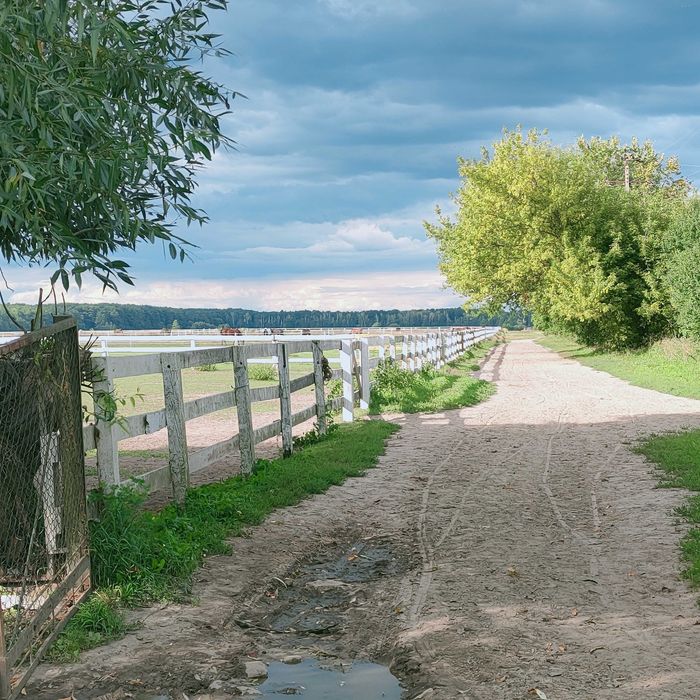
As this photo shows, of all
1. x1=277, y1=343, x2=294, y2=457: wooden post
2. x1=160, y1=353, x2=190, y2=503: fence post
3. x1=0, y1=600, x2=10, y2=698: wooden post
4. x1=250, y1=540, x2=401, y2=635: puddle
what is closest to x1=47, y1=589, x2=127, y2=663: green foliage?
x1=0, y1=600, x2=10, y2=698: wooden post

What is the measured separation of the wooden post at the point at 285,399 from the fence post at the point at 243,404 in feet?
4.37

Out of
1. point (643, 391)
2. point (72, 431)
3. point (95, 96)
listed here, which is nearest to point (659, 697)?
point (72, 431)

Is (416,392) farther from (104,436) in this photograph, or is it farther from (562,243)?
(562,243)

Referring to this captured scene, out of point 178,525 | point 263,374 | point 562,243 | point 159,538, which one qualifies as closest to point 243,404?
point 178,525

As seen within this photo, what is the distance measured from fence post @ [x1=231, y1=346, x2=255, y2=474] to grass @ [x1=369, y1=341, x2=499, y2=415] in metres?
6.96

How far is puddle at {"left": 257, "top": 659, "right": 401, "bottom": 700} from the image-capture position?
409 centimetres

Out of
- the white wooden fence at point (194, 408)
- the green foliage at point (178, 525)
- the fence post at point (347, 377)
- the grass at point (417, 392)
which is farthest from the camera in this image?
the grass at point (417, 392)

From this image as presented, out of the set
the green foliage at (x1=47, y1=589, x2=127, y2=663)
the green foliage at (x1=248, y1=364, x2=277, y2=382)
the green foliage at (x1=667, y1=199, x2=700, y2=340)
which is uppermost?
the green foliage at (x1=667, y1=199, x2=700, y2=340)

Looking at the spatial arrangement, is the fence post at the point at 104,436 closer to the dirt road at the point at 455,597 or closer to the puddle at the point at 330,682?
the dirt road at the point at 455,597

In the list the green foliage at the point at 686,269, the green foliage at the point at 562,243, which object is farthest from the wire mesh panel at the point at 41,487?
the green foliage at the point at 562,243

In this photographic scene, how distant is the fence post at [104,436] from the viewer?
20.9 ft

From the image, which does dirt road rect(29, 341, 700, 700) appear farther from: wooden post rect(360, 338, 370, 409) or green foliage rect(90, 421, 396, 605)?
wooden post rect(360, 338, 370, 409)

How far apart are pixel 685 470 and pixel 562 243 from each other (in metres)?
30.5

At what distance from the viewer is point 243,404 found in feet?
29.6
